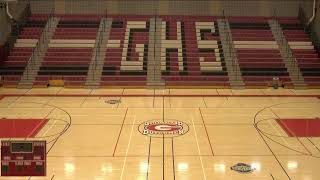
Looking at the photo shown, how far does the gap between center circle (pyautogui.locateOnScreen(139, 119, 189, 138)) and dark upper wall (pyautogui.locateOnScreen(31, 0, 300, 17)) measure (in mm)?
12383

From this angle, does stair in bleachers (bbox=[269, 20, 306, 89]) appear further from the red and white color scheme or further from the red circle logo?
the red and white color scheme

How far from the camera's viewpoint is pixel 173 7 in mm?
26875

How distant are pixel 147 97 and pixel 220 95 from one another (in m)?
3.13

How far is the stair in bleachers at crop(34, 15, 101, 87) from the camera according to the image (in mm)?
22469

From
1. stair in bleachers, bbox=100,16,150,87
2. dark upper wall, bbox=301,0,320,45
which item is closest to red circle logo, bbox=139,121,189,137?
stair in bleachers, bbox=100,16,150,87

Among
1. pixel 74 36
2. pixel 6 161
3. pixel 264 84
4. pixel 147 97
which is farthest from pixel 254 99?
pixel 6 161

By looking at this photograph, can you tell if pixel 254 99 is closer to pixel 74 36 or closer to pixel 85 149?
pixel 85 149

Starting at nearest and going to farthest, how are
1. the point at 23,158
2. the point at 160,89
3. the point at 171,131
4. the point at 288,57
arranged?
the point at 23,158
the point at 171,131
the point at 160,89
the point at 288,57

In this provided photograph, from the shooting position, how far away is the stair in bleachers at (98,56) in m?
22.3

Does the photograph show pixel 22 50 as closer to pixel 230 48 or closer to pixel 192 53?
pixel 192 53

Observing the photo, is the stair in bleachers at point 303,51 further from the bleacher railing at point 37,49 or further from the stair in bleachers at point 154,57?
the bleacher railing at point 37,49

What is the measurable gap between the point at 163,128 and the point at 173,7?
13365 millimetres

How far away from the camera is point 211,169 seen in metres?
11.3

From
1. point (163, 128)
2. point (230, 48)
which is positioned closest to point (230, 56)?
point (230, 48)
